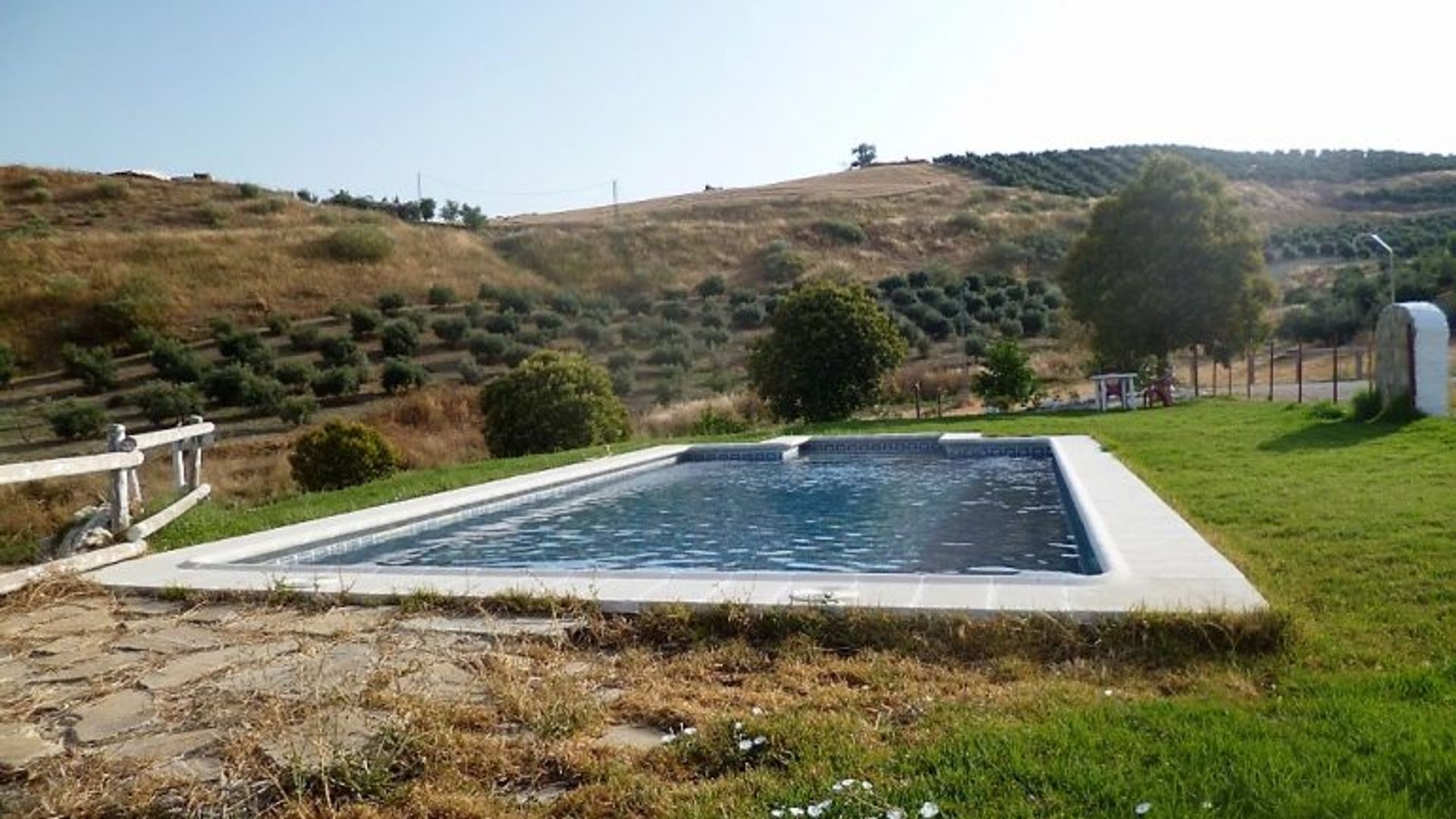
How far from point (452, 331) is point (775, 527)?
745 inches

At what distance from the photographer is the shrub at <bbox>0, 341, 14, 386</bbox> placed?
2105 cm

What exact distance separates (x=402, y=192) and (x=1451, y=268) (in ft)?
127

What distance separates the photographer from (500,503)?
9094 mm

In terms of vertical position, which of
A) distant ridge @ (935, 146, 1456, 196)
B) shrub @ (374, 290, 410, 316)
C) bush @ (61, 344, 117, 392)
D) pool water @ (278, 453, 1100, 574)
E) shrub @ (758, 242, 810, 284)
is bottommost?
pool water @ (278, 453, 1100, 574)

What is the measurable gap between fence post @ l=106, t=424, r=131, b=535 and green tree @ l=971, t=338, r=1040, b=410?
1256cm

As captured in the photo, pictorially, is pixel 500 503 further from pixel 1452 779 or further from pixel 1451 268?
pixel 1451 268

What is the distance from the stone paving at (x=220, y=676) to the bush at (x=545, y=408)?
8715 mm

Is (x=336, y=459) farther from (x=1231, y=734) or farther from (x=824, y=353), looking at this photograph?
(x=1231, y=734)

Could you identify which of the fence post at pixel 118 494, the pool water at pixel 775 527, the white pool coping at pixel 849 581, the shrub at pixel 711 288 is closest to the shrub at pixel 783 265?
the shrub at pixel 711 288

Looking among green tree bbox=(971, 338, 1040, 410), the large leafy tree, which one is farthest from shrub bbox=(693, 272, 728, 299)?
green tree bbox=(971, 338, 1040, 410)

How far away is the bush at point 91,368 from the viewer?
20.9m

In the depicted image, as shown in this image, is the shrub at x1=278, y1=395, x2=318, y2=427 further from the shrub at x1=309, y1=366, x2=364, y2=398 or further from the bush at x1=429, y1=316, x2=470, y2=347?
the bush at x1=429, y1=316, x2=470, y2=347

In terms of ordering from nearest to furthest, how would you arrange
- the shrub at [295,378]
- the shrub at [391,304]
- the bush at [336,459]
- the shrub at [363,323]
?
1. the bush at [336,459]
2. the shrub at [295,378]
3. the shrub at [363,323]
4. the shrub at [391,304]

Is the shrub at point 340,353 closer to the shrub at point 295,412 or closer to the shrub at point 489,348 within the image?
the shrub at point 489,348
